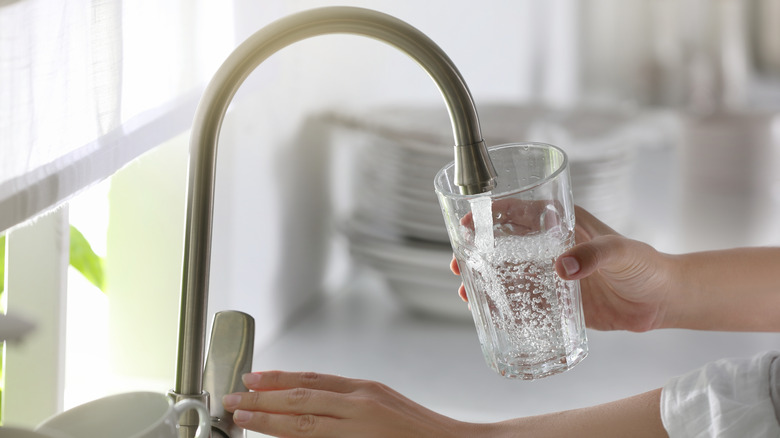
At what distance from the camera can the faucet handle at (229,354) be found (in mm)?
685

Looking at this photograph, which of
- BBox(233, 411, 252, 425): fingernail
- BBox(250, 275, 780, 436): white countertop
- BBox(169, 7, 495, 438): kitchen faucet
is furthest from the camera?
BBox(250, 275, 780, 436): white countertop

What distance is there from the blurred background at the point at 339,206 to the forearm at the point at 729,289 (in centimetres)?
18

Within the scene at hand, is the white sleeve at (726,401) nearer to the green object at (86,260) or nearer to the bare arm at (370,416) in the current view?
the bare arm at (370,416)

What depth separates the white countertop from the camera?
1007 mm

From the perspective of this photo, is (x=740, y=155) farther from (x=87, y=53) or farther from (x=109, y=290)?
(x=87, y=53)

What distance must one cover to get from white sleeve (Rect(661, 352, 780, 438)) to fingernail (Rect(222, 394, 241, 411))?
1.07ft

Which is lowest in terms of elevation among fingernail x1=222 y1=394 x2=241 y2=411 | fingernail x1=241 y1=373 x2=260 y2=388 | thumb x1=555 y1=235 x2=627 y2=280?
fingernail x1=222 y1=394 x2=241 y2=411

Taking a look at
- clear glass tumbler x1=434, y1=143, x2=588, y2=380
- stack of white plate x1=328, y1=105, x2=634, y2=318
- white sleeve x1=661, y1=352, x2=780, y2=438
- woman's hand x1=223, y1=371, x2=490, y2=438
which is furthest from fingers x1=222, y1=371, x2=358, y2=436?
stack of white plate x1=328, y1=105, x2=634, y2=318

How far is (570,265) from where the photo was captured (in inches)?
23.9

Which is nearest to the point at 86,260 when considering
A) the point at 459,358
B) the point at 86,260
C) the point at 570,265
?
the point at 86,260

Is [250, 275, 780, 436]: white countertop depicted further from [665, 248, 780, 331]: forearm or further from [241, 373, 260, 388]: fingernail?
[241, 373, 260, 388]: fingernail

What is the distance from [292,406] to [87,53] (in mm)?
294

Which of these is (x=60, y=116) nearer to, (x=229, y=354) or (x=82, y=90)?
(x=82, y=90)

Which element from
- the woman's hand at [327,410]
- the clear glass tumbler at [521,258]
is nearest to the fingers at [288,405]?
the woman's hand at [327,410]
